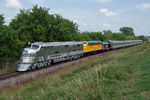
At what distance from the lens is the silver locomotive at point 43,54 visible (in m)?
19.5

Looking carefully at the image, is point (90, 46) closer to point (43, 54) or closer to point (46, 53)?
point (46, 53)

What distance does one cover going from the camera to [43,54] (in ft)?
70.3

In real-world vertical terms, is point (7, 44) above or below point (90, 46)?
above

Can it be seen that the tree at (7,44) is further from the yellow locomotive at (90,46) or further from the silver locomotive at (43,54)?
the yellow locomotive at (90,46)


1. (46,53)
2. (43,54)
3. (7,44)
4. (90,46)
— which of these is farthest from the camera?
(90,46)

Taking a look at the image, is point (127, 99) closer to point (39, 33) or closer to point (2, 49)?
point (2, 49)

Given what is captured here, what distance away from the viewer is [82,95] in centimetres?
775

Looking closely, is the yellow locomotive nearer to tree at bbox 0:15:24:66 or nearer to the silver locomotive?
the silver locomotive

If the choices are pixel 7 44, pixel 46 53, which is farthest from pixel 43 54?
pixel 7 44

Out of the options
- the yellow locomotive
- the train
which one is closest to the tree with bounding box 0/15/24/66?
the train

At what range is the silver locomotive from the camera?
1955 cm

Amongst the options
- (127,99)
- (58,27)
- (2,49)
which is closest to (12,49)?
(2,49)

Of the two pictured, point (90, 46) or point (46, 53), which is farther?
point (90, 46)

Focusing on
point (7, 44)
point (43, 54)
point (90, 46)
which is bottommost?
point (43, 54)
